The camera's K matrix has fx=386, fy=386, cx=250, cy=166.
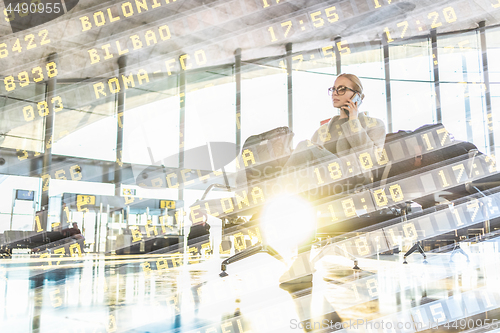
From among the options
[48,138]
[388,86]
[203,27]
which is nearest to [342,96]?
[388,86]

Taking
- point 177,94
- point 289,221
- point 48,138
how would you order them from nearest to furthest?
point 289,221 < point 48,138 < point 177,94

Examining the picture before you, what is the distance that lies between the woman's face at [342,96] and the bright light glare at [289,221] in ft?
1.76

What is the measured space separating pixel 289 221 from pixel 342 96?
69 cm

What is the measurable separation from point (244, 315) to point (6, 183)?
9.03 meters

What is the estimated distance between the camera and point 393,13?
28.6 ft

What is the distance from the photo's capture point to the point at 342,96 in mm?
1956

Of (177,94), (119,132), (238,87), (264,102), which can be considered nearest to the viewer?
(119,132)

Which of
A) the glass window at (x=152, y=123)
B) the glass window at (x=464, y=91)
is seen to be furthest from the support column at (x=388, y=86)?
the glass window at (x=152, y=123)

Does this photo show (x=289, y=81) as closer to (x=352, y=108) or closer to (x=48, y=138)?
(x=48, y=138)

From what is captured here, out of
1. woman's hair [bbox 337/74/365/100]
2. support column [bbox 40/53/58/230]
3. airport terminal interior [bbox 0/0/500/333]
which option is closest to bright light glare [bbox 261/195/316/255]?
woman's hair [bbox 337/74/365/100]

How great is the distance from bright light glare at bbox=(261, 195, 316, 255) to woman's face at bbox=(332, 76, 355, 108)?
21.1 inches

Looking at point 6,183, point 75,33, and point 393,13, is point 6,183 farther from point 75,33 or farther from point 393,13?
point 393,13

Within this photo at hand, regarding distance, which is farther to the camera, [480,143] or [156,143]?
[156,143]

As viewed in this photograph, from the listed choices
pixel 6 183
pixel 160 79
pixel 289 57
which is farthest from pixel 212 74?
pixel 6 183
